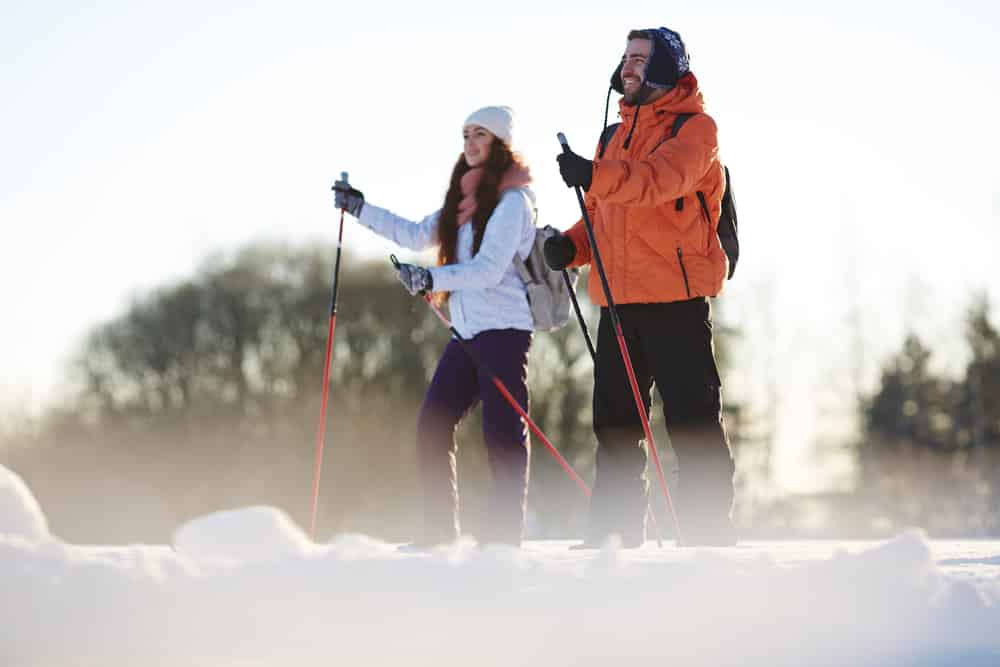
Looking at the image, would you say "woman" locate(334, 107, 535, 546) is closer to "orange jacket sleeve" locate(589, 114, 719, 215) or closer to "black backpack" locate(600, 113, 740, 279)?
"black backpack" locate(600, 113, 740, 279)

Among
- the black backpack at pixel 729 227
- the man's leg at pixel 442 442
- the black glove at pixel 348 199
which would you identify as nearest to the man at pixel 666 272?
the black backpack at pixel 729 227

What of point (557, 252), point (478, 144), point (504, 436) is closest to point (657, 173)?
point (557, 252)

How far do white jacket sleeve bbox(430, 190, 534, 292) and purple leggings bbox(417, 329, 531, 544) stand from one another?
26cm

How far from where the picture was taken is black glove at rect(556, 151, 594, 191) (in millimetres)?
4422

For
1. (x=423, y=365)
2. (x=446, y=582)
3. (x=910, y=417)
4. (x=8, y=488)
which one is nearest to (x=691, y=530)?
(x=446, y=582)

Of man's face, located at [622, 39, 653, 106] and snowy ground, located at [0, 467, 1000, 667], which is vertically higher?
man's face, located at [622, 39, 653, 106]

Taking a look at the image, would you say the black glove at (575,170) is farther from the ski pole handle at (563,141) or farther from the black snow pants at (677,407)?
the black snow pants at (677,407)

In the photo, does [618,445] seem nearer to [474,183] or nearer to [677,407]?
[677,407]

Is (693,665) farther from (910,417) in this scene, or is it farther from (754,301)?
(910,417)

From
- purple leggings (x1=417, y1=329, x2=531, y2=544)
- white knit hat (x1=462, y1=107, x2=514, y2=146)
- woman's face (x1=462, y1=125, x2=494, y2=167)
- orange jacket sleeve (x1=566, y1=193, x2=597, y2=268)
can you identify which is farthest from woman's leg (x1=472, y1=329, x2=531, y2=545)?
white knit hat (x1=462, y1=107, x2=514, y2=146)

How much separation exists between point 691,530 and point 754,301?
28343 mm

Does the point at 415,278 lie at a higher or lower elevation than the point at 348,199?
lower

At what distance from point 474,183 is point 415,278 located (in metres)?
0.57

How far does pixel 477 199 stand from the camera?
5.18m
